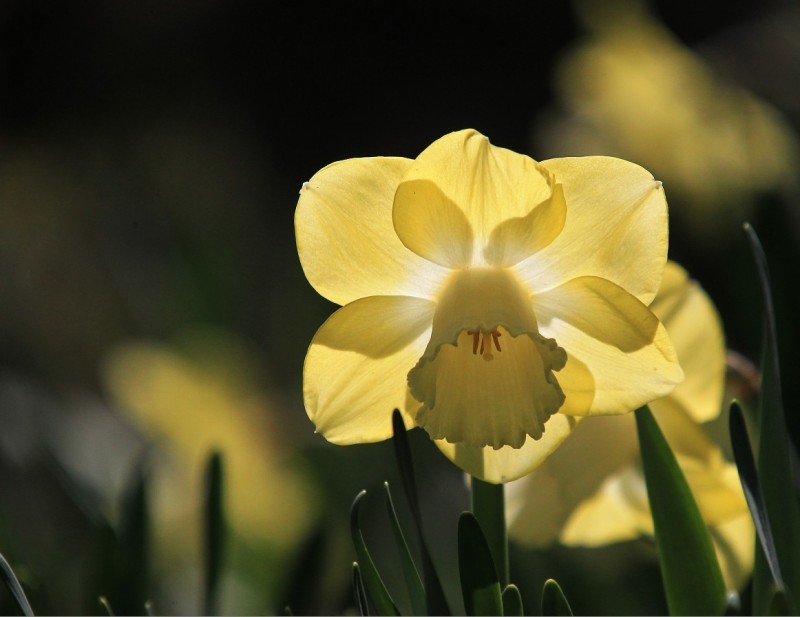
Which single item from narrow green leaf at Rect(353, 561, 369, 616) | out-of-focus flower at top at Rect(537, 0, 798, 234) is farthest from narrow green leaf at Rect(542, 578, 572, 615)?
out-of-focus flower at top at Rect(537, 0, 798, 234)

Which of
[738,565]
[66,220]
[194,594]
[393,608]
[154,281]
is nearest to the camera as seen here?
[393,608]

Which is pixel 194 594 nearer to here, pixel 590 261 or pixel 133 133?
pixel 590 261

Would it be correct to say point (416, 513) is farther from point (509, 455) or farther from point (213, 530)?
point (213, 530)

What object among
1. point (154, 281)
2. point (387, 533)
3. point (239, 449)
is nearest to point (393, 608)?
point (387, 533)

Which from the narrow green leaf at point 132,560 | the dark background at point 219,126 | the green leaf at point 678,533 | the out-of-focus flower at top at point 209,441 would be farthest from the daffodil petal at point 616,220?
the dark background at point 219,126

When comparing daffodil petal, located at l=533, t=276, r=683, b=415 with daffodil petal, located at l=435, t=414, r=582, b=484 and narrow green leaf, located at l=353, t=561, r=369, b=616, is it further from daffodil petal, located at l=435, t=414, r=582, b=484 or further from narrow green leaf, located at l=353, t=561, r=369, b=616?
narrow green leaf, located at l=353, t=561, r=369, b=616

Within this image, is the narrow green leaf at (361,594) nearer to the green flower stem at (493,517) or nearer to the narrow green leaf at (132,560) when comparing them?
the green flower stem at (493,517)

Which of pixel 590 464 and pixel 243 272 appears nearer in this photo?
pixel 590 464
